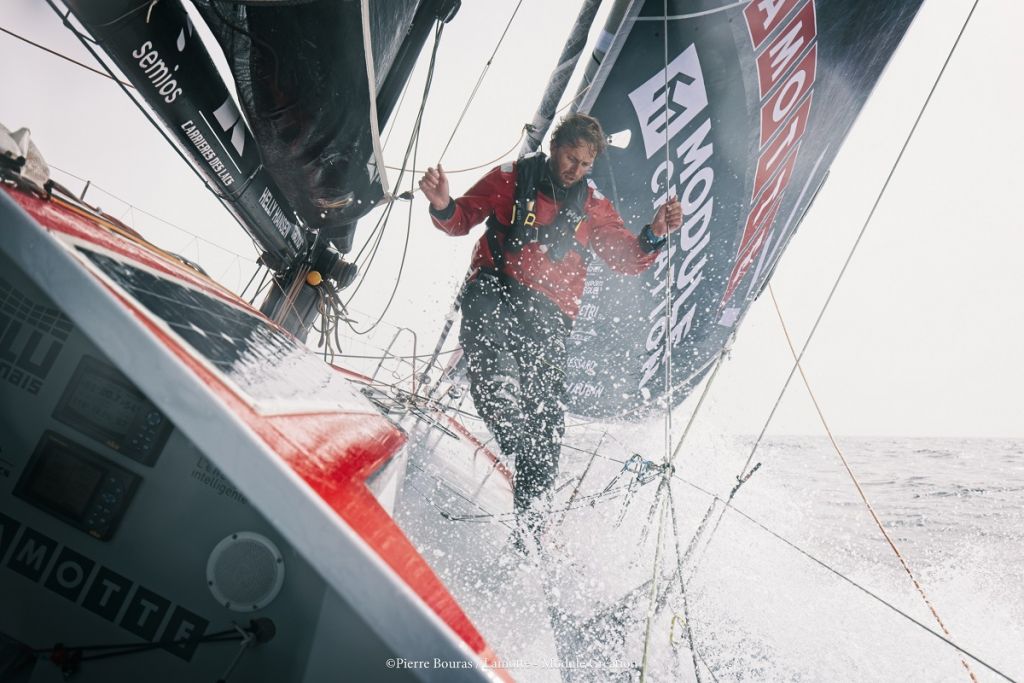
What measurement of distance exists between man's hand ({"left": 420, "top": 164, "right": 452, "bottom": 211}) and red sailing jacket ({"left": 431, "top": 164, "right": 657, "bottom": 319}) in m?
0.09

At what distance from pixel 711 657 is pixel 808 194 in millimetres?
2767

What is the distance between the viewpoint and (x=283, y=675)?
33.2 inches

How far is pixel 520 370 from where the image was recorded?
222 cm

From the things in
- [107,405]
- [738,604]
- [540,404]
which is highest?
[540,404]

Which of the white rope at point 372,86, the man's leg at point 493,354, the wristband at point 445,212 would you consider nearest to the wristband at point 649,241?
the man's leg at point 493,354

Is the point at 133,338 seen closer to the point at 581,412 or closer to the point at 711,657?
the point at 711,657

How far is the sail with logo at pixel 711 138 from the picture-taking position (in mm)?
2291

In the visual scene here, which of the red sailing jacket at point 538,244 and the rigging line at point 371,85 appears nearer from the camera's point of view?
the rigging line at point 371,85

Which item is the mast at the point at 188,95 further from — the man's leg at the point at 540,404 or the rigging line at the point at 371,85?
the man's leg at the point at 540,404

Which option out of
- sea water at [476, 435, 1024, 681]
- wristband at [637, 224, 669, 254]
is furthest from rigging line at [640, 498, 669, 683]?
wristband at [637, 224, 669, 254]

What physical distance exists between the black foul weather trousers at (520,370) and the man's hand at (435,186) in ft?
1.34

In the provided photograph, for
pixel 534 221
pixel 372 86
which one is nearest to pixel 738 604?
pixel 534 221

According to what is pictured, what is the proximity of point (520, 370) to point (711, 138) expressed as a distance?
171cm

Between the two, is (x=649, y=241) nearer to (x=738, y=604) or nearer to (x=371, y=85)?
(x=371, y=85)
